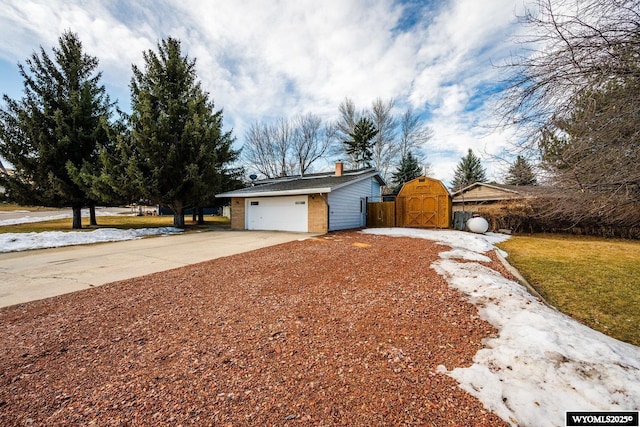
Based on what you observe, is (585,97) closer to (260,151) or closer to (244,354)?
(244,354)

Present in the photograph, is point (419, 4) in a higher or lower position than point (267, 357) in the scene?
higher

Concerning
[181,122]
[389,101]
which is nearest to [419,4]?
[181,122]

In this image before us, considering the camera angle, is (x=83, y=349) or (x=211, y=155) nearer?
(x=83, y=349)

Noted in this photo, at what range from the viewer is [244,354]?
233cm

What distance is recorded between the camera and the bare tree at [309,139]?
27203 mm

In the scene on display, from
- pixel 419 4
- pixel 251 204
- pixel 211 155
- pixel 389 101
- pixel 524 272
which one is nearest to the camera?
pixel 524 272

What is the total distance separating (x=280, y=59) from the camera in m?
12.5

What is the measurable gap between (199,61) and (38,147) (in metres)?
9.43

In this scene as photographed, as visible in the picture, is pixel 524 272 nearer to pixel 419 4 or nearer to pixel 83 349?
pixel 83 349

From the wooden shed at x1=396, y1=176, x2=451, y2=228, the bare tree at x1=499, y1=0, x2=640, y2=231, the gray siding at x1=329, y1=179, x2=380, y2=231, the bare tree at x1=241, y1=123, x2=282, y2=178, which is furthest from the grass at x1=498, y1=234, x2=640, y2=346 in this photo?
the bare tree at x1=241, y1=123, x2=282, y2=178

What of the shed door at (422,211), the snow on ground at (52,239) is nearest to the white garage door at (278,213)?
the snow on ground at (52,239)

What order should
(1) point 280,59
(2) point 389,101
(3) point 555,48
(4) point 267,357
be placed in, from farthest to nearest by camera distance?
(2) point 389,101, (1) point 280,59, (3) point 555,48, (4) point 267,357

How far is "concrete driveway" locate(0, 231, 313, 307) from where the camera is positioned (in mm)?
4434

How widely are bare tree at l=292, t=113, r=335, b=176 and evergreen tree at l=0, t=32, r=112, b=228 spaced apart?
16.8 meters
